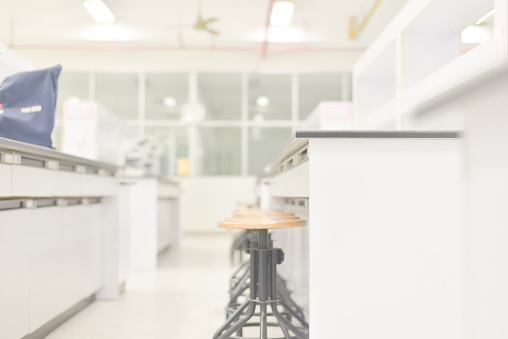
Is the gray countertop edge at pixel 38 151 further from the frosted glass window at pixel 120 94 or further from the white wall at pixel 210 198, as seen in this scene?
the frosted glass window at pixel 120 94

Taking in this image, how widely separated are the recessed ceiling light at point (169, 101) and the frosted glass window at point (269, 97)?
5.31 feet

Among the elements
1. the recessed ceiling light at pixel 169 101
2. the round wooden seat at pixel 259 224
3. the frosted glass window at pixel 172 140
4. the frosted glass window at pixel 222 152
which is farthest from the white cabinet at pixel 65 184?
the recessed ceiling light at pixel 169 101

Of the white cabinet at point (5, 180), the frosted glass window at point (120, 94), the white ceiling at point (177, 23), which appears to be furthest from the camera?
the frosted glass window at point (120, 94)

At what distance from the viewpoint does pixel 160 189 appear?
5.46 m

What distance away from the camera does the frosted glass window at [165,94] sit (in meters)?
9.62

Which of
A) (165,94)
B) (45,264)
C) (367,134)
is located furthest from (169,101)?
(367,134)

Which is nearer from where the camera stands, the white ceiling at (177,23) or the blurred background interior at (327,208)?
the blurred background interior at (327,208)

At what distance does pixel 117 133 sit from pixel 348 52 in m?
5.27

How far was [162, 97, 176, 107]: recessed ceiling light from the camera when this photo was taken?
9.72 meters

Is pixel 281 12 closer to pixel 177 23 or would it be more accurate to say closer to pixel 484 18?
pixel 177 23

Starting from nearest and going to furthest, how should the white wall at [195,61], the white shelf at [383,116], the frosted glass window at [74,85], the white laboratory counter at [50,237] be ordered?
1. the white laboratory counter at [50,237]
2. the white shelf at [383,116]
3. the white wall at [195,61]
4. the frosted glass window at [74,85]

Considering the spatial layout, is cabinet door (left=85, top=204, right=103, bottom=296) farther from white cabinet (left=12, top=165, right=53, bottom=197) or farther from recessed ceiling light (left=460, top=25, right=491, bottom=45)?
recessed ceiling light (left=460, top=25, right=491, bottom=45)

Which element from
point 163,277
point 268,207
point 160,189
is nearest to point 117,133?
point 160,189

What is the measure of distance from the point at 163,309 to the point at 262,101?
707cm
